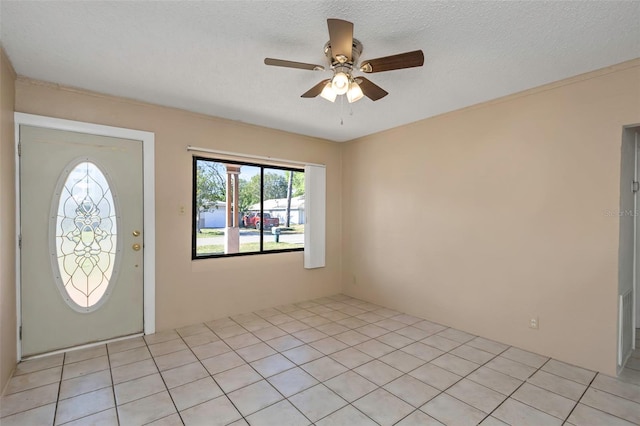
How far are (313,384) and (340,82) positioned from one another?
2284 mm

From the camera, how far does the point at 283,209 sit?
467cm

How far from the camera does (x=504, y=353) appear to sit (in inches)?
115

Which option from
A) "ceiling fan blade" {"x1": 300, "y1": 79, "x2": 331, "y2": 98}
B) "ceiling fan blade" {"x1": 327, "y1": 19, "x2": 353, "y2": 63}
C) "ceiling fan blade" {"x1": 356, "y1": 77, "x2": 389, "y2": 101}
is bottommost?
"ceiling fan blade" {"x1": 356, "y1": 77, "x2": 389, "y2": 101}

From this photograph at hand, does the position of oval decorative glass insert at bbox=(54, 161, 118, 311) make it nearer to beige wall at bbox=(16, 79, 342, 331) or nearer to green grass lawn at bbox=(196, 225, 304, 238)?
beige wall at bbox=(16, 79, 342, 331)

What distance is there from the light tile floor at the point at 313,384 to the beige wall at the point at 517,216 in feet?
1.24

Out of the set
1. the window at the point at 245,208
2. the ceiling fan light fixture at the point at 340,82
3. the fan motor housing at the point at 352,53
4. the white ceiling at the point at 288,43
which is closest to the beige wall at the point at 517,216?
the white ceiling at the point at 288,43

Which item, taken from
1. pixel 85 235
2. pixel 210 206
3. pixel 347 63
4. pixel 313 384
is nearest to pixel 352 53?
pixel 347 63

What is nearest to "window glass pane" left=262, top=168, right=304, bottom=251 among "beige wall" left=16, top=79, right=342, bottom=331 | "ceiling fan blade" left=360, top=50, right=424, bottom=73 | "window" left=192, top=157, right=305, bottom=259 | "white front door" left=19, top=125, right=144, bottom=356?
"window" left=192, top=157, right=305, bottom=259

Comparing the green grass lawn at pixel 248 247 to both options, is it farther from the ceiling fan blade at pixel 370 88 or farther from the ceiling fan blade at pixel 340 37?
the ceiling fan blade at pixel 340 37

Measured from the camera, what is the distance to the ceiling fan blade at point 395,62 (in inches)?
72.6

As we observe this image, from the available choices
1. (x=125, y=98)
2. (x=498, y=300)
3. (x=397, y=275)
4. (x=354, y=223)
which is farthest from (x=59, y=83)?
(x=498, y=300)

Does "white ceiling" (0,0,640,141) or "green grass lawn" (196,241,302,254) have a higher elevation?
"white ceiling" (0,0,640,141)

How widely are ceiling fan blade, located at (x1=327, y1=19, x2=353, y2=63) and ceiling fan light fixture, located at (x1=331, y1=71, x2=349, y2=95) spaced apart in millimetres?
120

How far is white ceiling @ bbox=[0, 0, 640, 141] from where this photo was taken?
1802 mm
